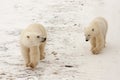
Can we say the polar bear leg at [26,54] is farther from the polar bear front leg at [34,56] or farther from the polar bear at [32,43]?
the polar bear front leg at [34,56]

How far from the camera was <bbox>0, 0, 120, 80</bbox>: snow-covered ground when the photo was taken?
645 cm

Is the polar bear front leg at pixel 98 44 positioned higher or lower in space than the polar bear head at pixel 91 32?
lower

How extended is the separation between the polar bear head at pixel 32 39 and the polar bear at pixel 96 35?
1388 mm

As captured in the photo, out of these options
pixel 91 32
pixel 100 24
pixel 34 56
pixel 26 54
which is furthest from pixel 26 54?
pixel 100 24

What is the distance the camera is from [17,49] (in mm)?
7535

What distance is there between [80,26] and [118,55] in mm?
2230

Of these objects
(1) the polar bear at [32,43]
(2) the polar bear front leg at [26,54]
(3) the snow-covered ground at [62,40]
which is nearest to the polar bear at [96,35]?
(3) the snow-covered ground at [62,40]

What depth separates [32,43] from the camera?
247 inches

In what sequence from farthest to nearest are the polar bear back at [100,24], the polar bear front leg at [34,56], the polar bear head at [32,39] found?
the polar bear back at [100,24]
the polar bear front leg at [34,56]
the polar bear head at [32,39]

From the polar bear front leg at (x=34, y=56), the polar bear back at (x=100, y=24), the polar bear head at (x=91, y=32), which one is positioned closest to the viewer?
the polar bear front leg at (x=34, y=56)

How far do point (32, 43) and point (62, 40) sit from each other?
1926 millimetres

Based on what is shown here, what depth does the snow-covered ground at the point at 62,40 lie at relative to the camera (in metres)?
6.45

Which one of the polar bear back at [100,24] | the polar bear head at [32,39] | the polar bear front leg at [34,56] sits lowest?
the polar bear front leg at [34,56]

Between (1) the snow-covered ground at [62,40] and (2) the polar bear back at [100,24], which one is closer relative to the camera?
(1) the snow-covered ground at [62,40]
